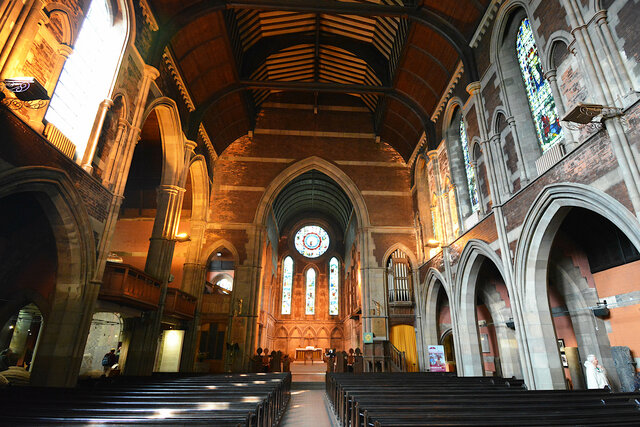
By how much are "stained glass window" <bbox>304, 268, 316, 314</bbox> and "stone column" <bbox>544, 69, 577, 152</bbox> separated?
25.0m

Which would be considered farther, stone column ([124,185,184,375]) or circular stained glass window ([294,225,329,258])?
circular stained glass window ([294,225,329,258])

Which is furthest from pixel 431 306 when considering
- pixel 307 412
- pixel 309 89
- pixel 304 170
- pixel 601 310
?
pixel 309 89

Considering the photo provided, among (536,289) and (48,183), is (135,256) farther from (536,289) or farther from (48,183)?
(536,289)

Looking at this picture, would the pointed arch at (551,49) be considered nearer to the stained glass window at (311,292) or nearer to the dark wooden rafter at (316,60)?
the dark wooden rafter at (316,60)

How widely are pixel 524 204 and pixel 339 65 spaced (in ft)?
40.2

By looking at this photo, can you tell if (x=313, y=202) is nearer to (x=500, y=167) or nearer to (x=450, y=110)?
(x=450, y=110)

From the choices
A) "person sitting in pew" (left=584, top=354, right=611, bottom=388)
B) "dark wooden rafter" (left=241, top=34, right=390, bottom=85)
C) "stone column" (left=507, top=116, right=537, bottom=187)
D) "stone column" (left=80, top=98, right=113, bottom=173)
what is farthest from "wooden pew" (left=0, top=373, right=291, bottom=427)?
"dark wooden rafter" (left=241, top=34, right=390, bottom=85)

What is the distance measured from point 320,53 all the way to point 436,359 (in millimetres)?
14082

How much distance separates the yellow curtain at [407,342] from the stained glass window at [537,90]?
10151 mm

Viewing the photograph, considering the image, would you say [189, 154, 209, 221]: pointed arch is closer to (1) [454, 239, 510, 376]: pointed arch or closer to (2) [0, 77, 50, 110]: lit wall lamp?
(2) [0, 77, 50, 110]: lit wall lamp

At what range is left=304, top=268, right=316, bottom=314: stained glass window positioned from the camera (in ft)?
96.3

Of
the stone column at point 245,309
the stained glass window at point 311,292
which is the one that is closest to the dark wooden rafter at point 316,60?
the stone column at point 245,309

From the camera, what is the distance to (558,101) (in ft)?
22.6

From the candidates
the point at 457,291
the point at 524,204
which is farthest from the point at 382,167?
the point at 524,204
